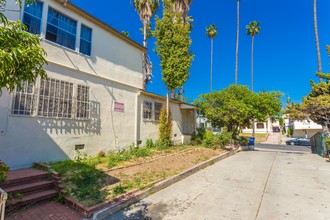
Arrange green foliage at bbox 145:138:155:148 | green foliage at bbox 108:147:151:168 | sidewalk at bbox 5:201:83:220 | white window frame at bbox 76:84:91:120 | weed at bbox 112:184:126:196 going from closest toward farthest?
sidewalk at bbox 5:201:83:220
weed at bbox 112:184:126:196
green foliage at bbox 108:147:151:168
white window frame at bbox 76:84:91:120
green foliage at bbox 145:138:155:148

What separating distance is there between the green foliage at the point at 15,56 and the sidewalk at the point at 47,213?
10.6 ft

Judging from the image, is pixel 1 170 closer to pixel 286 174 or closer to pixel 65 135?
pixel 65 135

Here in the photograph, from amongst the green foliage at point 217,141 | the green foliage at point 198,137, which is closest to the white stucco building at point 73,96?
the green foliage at point 217,141

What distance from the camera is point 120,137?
11.1m

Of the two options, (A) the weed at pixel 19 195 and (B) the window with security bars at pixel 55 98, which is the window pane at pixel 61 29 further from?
(A) the weed at pixel 19 195

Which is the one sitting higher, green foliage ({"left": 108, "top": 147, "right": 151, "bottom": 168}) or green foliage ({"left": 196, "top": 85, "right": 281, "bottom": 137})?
green foliage ({"left": 196, "top": 85, "right": 281, "bottom": 137})

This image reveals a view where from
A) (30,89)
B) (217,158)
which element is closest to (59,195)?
(30,89)

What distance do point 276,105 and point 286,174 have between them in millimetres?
11052

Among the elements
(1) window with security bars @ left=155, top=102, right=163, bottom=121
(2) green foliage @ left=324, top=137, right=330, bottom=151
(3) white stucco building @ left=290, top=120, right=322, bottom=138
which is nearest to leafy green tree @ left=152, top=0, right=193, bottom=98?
(1) window with security bars @ left=155, top=102, right=163, bottom=121

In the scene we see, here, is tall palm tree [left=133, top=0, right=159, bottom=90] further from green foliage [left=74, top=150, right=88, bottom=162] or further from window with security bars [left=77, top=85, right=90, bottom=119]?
green foliage [left=74, top=150, right=88, bottom=162]

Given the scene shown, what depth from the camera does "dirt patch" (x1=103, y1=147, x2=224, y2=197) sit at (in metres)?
6.43

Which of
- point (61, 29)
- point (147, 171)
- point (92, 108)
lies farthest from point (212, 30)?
point (147, 171)

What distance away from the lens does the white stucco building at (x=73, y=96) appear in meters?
7.07

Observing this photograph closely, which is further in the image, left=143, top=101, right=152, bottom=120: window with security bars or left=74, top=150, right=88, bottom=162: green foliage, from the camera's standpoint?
left=143, top=101, right=152, bottom=120: window with security bars
